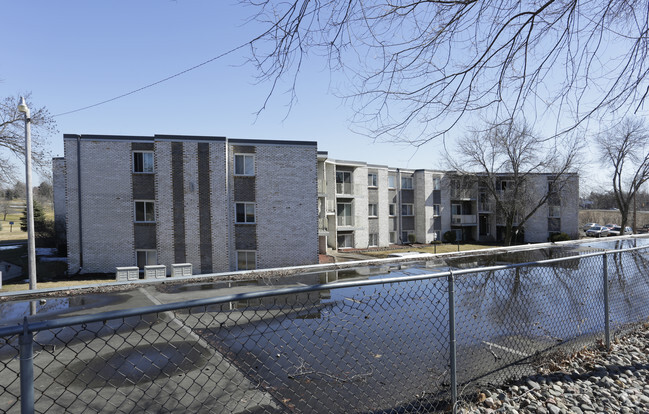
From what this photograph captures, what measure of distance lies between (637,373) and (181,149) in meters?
23.1

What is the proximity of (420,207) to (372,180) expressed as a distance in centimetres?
760

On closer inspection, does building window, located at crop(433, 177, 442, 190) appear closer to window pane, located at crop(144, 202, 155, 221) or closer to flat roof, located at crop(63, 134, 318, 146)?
flat roof, located at crop(63, 134, 318, 146)

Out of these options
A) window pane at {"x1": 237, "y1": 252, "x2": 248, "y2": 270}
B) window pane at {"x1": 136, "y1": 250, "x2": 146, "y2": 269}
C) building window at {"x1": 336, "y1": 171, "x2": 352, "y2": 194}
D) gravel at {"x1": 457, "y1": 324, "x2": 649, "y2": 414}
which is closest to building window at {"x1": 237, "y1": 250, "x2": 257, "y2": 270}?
window pane at {"x1": 237, "y1": 252, "x2": 248, "y2": 270}

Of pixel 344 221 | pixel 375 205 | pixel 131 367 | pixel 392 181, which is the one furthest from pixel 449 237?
pixel 131 367

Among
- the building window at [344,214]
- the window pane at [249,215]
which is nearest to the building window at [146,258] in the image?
the window pane at [249,215]

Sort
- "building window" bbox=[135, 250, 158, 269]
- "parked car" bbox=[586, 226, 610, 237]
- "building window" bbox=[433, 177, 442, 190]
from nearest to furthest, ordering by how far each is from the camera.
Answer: "building window" bbox=[135, 250, 158, 269] < "building window" bbox=[433, 177, 442, 190] < "parked car" bbox=[586, 226, 610, 237]

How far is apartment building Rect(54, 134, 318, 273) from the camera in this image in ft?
72.1

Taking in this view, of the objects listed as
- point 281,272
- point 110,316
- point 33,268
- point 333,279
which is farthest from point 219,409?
point 33,268

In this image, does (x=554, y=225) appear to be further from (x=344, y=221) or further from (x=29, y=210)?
(x=29, y=210)

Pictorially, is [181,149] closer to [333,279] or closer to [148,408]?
[333,279]

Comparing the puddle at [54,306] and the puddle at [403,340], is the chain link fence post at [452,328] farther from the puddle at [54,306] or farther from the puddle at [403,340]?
the puddle at [54,306]

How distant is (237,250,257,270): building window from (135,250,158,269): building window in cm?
511

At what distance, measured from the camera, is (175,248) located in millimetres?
22406

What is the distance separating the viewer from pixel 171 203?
22.5 metres
